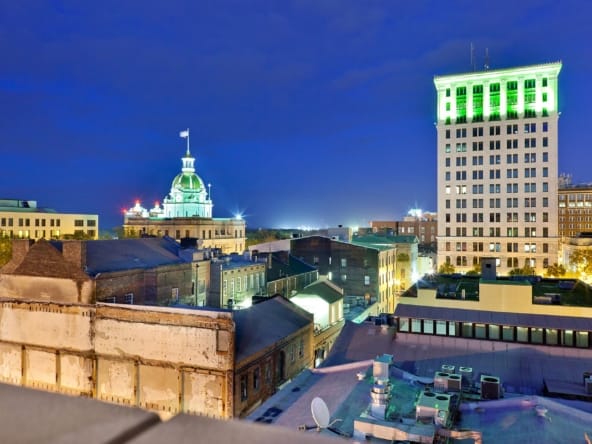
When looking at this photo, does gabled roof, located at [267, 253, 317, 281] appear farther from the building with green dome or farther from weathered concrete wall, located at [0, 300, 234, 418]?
the building with green dome

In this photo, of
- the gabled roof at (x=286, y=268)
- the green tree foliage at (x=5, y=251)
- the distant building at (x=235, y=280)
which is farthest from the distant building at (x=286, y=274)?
the green tree foliage at (x=5, y=251)

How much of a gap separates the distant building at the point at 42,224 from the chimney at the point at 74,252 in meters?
61.6

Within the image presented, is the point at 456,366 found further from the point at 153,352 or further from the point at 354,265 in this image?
the point at 354,265

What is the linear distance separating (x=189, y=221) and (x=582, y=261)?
233 feet

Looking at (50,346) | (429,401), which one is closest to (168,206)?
(50,346)

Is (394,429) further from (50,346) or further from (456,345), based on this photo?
(50,346)

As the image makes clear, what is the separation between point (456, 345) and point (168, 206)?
86.9m

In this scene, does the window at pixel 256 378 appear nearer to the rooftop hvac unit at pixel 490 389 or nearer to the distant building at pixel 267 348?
the distant building at pixel 267 348

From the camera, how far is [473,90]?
7869 centimetres

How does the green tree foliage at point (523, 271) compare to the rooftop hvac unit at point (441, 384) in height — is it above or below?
above

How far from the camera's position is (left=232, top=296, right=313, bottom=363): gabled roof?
2609 cm

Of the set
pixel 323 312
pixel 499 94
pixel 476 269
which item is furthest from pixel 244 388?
pixel 499 94

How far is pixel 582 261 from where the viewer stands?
62.1m

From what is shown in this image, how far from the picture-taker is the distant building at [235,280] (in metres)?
44.1
